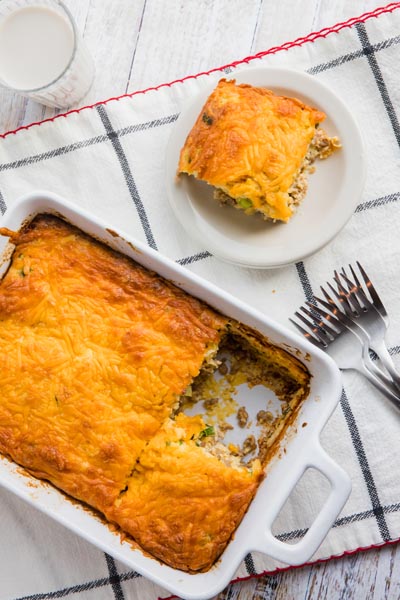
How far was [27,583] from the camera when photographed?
3.11 meters

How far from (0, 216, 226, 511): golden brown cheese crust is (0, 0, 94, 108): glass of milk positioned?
2.80 ft

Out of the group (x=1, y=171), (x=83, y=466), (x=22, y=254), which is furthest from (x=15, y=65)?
(x=83, y=466)

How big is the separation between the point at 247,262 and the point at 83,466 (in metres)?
1.07

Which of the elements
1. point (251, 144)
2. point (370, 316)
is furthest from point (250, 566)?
point (251, 144)

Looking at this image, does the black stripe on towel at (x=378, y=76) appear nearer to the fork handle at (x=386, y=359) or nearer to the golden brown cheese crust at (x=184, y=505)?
the fork handle at (x=386, y=359)

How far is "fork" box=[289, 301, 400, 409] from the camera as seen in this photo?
297 centimetres

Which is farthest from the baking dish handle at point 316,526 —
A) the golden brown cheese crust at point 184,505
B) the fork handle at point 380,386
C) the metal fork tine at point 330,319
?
the metal fork tine at point 330,319

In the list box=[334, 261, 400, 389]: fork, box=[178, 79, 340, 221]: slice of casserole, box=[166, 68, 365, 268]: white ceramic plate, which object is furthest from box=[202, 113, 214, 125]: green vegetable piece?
box=[334, 261, 400, 389]: fork

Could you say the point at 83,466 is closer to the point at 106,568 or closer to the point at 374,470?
the point at 106,568

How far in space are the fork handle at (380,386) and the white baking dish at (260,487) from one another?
296 mm

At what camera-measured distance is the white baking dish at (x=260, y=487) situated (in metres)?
2.58

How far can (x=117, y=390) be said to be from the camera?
2.78 metres

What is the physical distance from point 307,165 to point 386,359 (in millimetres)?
900

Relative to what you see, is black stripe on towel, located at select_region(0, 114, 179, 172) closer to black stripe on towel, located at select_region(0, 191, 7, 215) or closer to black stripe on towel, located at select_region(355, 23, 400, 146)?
black stripe on towel, located at select_region(0, 191, 7, 215)
